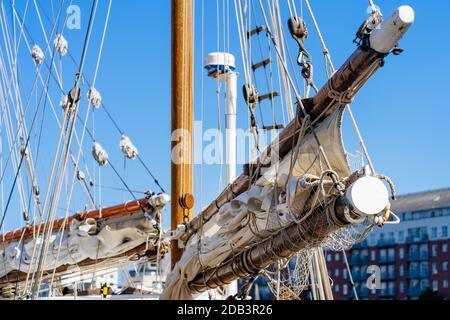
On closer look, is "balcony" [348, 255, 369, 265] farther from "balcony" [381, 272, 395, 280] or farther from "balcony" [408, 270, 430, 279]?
"balcony" [408, 270, 430, 279]

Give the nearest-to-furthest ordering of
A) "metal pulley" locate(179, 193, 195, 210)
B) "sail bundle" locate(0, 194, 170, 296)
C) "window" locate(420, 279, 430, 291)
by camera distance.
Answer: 1. "metal pulley" locate(179, 193, 195, 210)
2. "sail bundle" locate(0, 194, 170, 296)
3. "window" locate(420, 279, 430, 291)

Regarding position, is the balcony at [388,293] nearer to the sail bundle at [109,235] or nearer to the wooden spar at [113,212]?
the wooden spar at [113,212]

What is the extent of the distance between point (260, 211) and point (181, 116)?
11.4 ft

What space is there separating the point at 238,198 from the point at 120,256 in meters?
7.44

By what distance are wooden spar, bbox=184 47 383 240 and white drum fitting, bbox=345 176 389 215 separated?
0.83 metres

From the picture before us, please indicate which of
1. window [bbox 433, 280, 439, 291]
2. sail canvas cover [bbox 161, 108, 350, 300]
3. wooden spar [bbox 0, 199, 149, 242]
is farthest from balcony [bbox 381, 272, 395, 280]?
sail canvas cover [bbox 161, 108, 350, 300]

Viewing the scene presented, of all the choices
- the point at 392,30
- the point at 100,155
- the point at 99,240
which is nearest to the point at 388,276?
the point at 100,155

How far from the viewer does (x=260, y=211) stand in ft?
27.4

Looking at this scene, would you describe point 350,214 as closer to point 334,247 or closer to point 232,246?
point 334,247

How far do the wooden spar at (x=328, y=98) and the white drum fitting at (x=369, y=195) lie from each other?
2.73ft

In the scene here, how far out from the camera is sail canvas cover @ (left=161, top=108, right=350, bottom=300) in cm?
739

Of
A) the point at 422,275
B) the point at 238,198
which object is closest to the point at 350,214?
the point at 238,198

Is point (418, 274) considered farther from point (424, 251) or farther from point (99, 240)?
point (99, 240)

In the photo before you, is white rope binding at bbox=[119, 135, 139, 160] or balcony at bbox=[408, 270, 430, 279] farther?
balcony at bbox=[408, 270, 430, 279]
